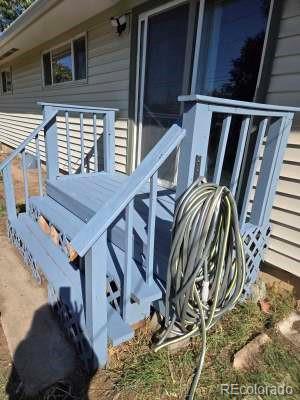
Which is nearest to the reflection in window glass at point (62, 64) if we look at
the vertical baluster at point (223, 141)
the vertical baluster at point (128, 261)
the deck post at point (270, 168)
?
the deck post at point (270, 168)

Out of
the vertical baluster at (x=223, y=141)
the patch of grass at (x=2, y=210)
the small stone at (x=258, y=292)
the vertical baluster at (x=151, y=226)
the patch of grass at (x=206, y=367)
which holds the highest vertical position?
the vertical baluster at (x=223, y=141)

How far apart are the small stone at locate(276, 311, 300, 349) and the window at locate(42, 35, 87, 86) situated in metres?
4.59

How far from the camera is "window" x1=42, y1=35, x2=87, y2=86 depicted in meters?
4.84

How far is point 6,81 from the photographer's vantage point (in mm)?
9375

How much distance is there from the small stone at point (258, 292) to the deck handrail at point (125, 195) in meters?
1.53

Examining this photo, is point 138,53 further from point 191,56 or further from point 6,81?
point 6,81

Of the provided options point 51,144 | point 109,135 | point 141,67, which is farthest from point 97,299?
point 141,67

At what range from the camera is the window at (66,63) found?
4.84 metres

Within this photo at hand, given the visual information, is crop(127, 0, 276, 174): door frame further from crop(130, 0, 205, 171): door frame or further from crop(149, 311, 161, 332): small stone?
crop(149, 311, 161, 332): small stone

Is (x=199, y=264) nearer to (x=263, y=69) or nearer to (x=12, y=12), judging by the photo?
(x=263, y=69)

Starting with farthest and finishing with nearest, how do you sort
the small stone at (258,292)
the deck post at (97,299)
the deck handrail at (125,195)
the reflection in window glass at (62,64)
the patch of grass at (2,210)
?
the reflection in window glass at (62,64) → the patch of grass at (2,210) → the small stone at (258,292) → the deck post at (97,299) → the deck handrail at (125,195)

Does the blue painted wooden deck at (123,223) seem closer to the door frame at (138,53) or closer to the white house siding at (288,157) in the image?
the white house siding at (288,157)

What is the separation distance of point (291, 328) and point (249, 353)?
48 centimetres

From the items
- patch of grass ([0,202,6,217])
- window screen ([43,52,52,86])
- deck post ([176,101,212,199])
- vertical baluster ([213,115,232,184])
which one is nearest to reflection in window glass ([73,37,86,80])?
window screen ([43,52,52,86])
